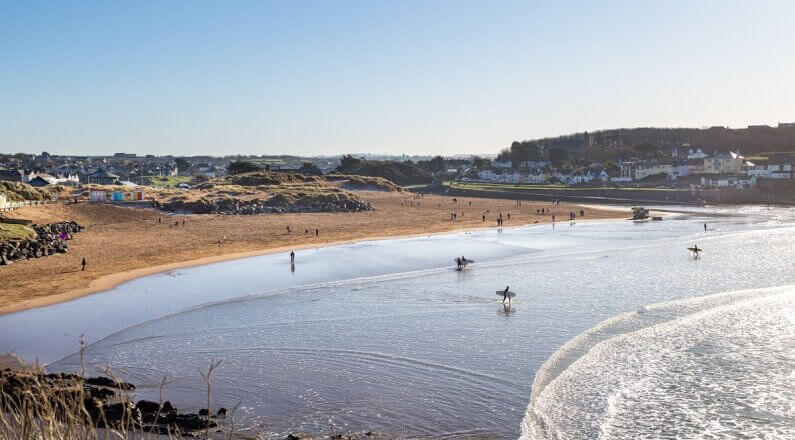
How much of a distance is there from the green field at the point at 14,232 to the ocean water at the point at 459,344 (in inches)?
487

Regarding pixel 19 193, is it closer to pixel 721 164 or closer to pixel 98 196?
pixel 98 196

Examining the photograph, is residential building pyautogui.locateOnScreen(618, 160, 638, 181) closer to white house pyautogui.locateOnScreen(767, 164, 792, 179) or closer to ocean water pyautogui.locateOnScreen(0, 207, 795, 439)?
white house pyautogui.locateOnScreen(767, 164, 792, 179)

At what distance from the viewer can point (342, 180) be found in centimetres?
10556

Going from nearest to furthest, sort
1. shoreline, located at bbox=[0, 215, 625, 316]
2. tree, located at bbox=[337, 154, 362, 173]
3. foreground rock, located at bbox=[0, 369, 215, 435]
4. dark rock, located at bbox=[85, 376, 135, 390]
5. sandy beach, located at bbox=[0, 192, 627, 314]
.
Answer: foreground rock, located at bbox=[0, 369, 215, 435]
dark rock, located at bbox=[85, 376, 135, 390]
shoreline, located at bbox=[0, 215, 625, 316]
sandy beach, located at bbox=[0, 192, 627, 314]
tree, located at bbox=[337, 154, 362, 173]

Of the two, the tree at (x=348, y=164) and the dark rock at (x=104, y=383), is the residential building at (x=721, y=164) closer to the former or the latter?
the tree at (x=348, y=164)

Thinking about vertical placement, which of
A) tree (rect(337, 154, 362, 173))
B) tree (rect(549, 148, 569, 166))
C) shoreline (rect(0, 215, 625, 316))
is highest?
tree (rect(549, 148, 569, 166))

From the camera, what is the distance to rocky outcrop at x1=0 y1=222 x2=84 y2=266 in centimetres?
3253

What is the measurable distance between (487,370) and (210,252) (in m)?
25.3

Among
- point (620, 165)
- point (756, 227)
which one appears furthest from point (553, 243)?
point (620, 165)

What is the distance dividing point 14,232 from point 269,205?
2961 cm

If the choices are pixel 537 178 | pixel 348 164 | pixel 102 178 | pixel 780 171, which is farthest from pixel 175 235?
pixel 348 164

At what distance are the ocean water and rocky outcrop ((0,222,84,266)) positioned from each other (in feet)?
27.4

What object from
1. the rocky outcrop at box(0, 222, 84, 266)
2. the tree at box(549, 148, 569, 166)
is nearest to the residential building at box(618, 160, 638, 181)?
the tree at box(549, 148, 569, 166)

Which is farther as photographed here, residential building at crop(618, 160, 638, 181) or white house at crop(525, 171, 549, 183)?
white house at crop(525, 171, 549, 183)
